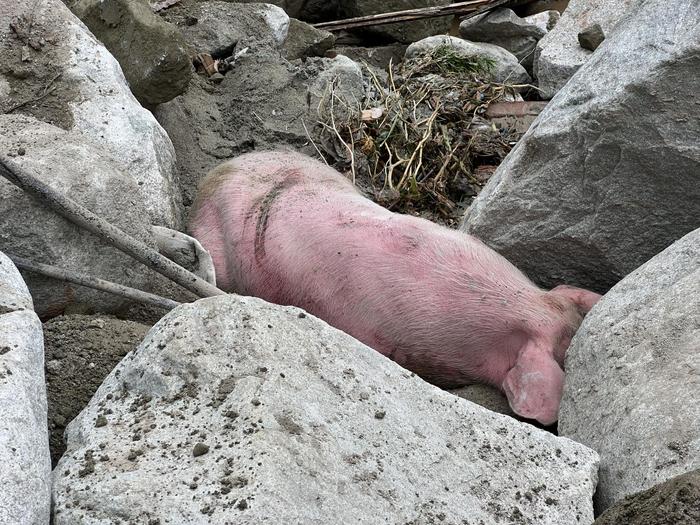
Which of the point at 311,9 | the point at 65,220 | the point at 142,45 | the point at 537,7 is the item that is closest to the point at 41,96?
the point at 142,45

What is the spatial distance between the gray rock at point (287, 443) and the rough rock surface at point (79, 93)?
1460 mm

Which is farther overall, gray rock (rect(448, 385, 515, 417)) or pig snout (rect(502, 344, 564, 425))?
gray rock (rect(448, 385, 515, 417))

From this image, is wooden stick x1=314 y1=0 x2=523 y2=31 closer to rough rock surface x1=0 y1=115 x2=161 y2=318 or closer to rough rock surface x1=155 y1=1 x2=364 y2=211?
rough rock surface x1=155 y1=1 x2=364 y2=211

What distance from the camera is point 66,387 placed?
101 inches

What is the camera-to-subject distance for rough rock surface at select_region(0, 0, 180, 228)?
3797 mm

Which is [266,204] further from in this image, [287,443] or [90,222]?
[287,443]

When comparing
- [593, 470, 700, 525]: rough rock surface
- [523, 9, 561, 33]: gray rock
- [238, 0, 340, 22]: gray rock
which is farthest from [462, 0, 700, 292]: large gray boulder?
[238, 0, 340, 22]: gray rock

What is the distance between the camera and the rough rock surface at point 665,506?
177cm

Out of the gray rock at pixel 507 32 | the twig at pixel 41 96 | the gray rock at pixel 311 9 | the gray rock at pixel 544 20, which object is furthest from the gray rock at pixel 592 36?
the twig at pixel 41 96

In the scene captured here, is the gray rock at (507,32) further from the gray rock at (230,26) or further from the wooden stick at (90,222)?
the wooden stick at (90,222)

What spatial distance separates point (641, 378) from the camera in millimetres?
2598

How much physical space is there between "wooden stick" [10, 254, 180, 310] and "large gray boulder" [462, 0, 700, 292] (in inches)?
49.6

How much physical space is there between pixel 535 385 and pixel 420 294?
492 millimetres

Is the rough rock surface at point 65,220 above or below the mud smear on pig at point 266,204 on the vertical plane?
above
